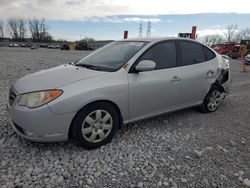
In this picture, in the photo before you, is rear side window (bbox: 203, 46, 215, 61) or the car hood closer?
the car hood

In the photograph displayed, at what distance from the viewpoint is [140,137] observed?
3.51 m

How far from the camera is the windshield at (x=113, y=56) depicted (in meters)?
3.43

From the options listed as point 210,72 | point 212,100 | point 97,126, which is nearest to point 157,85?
point 97,126

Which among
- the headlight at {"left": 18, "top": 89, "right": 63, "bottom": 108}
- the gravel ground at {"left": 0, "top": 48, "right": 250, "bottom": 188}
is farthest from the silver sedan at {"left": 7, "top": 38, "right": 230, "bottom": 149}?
the gravel ground at {"left": 0, "top": 48, "right": 250, "bottom": 188}

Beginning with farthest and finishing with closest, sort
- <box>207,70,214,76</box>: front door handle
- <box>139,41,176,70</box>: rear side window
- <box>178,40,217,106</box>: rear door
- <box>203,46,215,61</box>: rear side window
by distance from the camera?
1. <box>203,46,215,61</box>: rear side window
2. <box>207,70,214,76</box>: front door handle
3. <box>178,40,217,106</box>: rear door
4. <box>139,41,176,70</box>: rear side window

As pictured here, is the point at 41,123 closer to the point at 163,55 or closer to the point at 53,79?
the point at 53,79

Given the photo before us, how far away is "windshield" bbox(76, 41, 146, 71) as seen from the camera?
11.3 ft

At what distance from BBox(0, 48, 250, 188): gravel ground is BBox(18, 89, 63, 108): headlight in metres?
0.67

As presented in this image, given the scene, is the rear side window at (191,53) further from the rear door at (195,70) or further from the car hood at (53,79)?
the car hood at (53,79)

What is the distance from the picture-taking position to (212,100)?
4629 millimetres

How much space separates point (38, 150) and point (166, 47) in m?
2.55

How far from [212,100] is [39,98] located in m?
3.39

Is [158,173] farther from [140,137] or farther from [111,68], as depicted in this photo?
[111,68]

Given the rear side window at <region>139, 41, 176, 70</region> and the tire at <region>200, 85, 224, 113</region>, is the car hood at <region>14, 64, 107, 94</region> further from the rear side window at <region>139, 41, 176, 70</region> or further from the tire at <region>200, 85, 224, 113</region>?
the tire at <region>200, 85, 224, 113</region>
